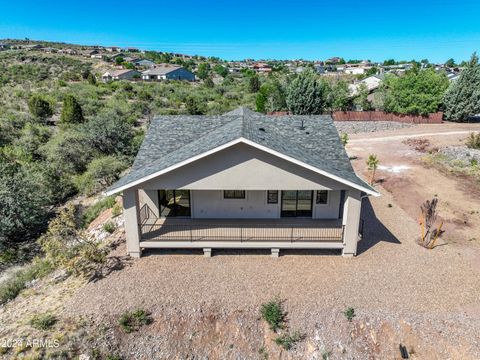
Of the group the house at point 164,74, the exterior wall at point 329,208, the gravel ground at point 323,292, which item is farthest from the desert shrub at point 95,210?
the house at point 164,74

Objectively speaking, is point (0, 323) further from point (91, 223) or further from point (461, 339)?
point (461, 339)

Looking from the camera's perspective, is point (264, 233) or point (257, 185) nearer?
point (257, 185)

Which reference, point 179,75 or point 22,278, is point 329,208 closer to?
point 22,278

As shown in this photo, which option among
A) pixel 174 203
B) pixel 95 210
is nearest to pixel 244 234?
pixel 174 203

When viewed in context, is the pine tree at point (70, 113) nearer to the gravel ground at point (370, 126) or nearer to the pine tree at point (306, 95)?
the pine tree at point (306, 95)

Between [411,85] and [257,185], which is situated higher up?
[411,85]

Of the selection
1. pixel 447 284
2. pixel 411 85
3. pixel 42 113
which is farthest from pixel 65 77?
pixel 447 284
